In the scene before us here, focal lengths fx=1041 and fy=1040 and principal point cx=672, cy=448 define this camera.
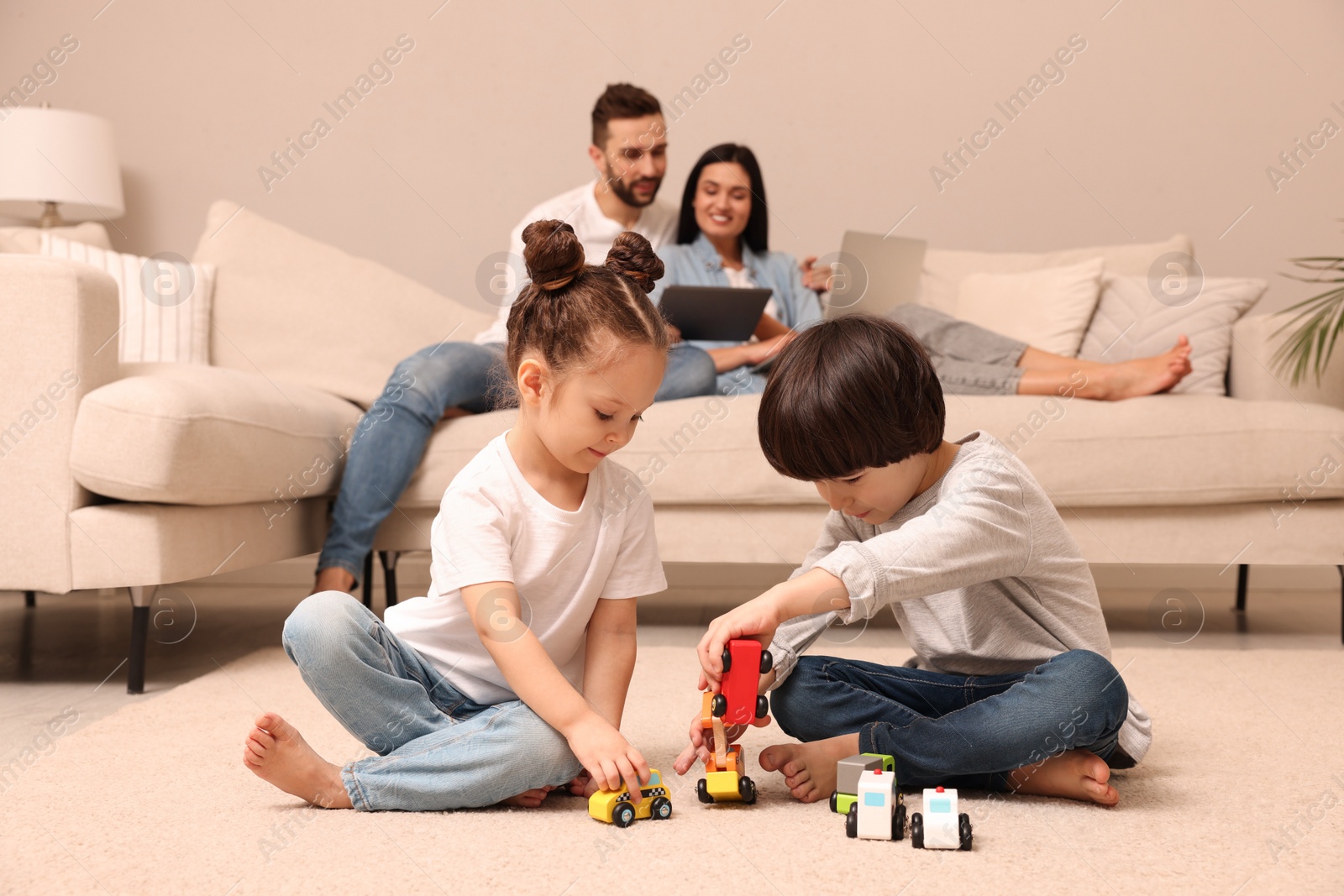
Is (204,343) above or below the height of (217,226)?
below

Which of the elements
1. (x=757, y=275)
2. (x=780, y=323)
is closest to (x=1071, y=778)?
(x=780, y=323)

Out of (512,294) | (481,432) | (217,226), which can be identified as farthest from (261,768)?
(217,226)

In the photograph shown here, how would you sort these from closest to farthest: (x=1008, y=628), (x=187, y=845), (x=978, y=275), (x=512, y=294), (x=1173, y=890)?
(x=1173, y=890) → (x=187, y=845) → (x=1008, y=628) → (x=512, y=294) → (x=978, y=275)

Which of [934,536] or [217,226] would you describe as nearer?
[934,536]

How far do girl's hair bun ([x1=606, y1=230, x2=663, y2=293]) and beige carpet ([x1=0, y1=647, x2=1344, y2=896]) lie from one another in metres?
0.52

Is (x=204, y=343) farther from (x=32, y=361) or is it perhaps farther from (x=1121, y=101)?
(x=1121, y=101)

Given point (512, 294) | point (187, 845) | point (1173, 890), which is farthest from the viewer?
point (512, 294)

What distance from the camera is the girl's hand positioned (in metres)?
0.92

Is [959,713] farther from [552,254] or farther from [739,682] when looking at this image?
[552,254]

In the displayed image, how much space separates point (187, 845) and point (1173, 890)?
0.78 metres

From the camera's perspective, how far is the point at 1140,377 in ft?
6.32

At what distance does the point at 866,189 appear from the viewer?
9.82ft

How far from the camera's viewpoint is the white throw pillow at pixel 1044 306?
226 centimetres

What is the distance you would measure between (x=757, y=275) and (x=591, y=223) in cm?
40
